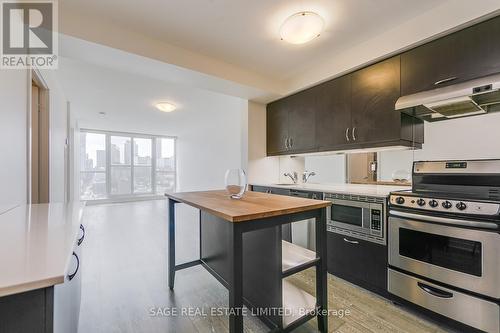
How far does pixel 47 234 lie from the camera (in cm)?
93

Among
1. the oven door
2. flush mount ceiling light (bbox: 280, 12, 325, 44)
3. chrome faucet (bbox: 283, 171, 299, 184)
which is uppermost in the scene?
flush mount ceiling light (bbox: 280, 12, 325, 44)

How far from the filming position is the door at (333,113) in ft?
8.44

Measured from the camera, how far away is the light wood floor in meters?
1.61

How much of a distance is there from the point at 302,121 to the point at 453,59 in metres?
1.66

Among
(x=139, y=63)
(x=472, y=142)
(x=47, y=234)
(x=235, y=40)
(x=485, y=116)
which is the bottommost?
(x=47, y=234)

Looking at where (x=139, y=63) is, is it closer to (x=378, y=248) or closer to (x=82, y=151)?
(x=378, y=248)

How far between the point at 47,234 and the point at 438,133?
3069 millimetres

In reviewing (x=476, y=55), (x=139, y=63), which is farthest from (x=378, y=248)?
(x=139, y=63)

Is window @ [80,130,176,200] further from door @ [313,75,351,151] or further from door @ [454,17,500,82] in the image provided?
door @ [454,17,500,82]

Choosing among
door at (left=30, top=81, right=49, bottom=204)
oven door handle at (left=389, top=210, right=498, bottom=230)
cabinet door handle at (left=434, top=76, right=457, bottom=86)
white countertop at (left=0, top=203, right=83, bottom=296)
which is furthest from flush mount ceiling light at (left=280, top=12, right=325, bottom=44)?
door at (left=30, top=81, right=49, bottom=204)

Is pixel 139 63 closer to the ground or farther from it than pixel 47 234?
farther from it

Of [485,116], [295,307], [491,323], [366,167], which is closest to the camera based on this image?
[491,323]

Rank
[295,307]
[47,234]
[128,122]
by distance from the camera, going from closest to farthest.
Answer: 1. [47,234]
2. [295,307]
3. [128,122]

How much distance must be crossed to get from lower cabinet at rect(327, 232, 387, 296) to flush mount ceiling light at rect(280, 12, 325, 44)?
1928 millimetres
